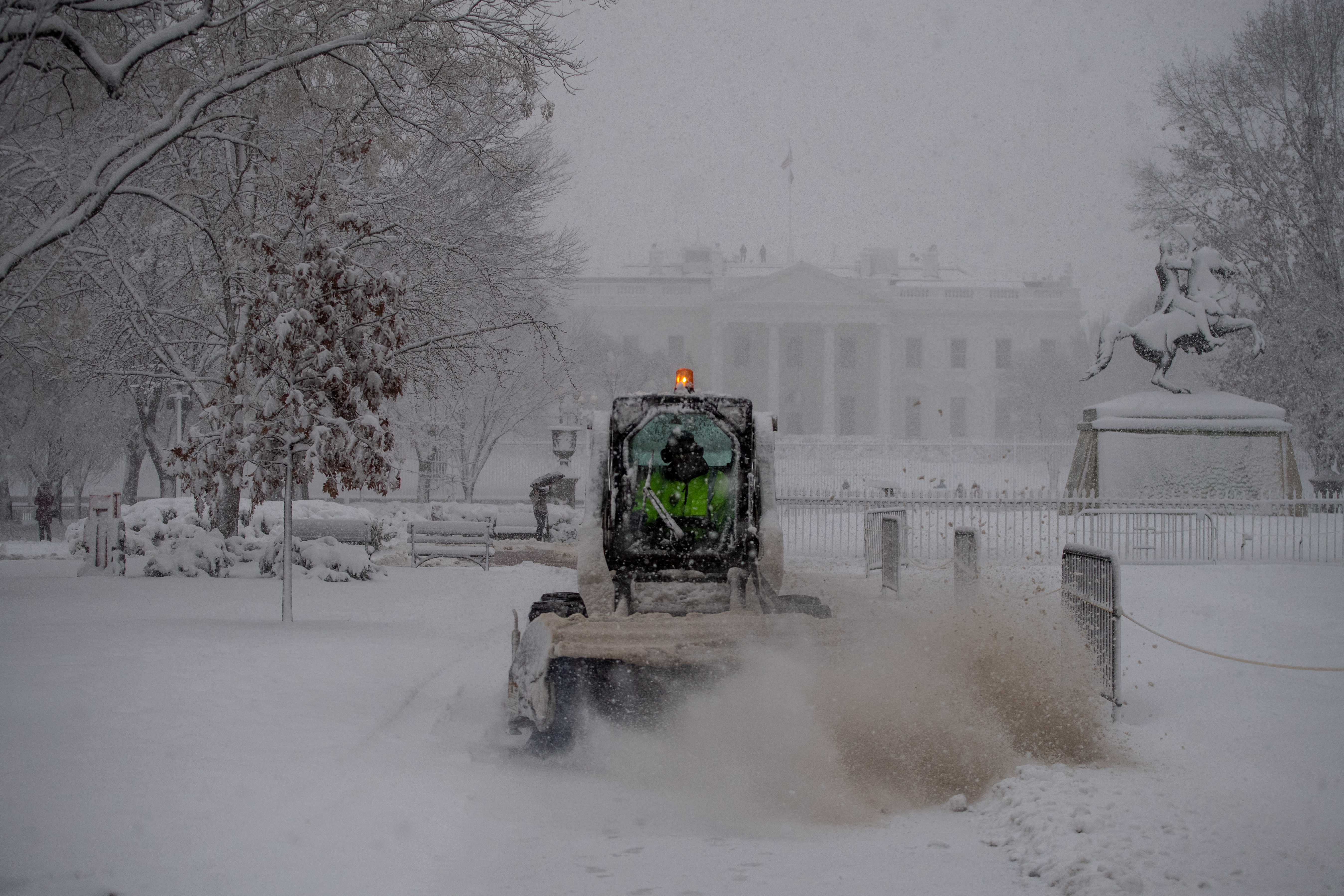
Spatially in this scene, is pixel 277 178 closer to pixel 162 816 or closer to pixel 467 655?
pixel 467 655

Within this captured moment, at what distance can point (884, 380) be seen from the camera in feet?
232

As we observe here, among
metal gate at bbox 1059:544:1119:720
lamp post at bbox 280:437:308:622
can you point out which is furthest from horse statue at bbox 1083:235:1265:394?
lamp post at bbox 280:437:308:622

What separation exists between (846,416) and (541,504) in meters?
52.4

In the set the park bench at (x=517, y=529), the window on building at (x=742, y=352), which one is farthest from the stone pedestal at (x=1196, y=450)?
the window on building at (x=742, y=352)

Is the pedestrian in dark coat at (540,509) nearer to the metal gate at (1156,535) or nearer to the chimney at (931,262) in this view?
the metal gate at (1156,535)

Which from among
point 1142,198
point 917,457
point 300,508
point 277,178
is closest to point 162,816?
point 277,178

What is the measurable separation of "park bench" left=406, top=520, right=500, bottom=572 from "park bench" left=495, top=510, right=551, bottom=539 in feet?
19.4

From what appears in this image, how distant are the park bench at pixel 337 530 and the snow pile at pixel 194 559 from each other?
11.0 feet

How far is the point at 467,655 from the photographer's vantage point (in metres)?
9.04

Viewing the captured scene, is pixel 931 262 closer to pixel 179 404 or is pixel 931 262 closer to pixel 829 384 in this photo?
→ pixel 829 384

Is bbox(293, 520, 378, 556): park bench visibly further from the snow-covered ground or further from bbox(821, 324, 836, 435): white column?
bbox(821, 324, 836, 435): white column

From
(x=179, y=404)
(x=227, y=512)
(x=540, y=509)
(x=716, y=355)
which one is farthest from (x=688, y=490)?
(x=716, y=355)

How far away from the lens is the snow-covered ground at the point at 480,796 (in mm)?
4012

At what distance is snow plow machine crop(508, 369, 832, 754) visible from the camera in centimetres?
590
